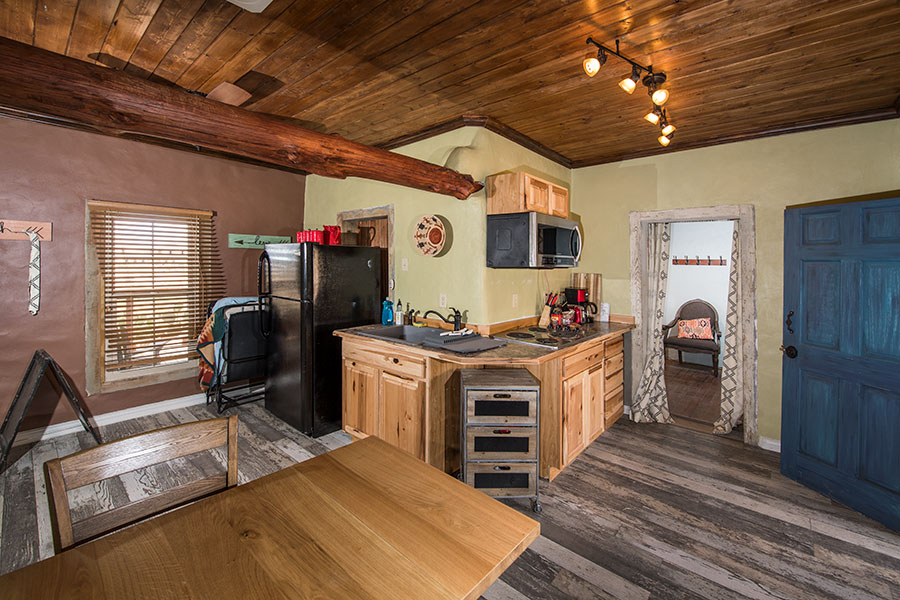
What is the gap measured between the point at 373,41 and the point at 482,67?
25.7 inches

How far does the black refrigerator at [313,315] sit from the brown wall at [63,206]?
1.31m

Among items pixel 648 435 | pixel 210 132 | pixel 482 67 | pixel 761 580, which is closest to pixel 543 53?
pixel 482 67

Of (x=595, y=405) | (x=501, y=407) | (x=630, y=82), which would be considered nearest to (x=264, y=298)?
(x=501, y=407)

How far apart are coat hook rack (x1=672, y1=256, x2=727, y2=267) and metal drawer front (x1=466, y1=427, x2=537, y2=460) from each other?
4766mm

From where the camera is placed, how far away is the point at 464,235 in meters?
3.36

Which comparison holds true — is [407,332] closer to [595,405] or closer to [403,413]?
[403,413]

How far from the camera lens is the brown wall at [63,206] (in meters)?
3.19

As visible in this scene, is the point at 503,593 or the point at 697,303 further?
the point at 697,303

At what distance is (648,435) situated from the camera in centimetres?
356

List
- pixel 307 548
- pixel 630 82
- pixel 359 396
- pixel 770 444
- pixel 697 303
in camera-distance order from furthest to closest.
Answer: pixel 697 303
pixel 770 444
pixel 359 396
pixel 630 82
pixel 307 548

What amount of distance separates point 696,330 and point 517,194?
3984mm

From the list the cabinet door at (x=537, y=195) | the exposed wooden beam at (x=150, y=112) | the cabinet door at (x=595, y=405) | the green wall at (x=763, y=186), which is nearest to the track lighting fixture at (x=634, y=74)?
the cabinet door at (x=537, y=195)

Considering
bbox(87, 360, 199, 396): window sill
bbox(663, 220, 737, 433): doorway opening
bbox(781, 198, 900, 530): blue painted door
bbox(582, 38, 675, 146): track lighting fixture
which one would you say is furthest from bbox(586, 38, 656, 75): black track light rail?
bbox(87, 360, 199, 396): window sill

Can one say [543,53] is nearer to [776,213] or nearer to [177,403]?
[776,213]
